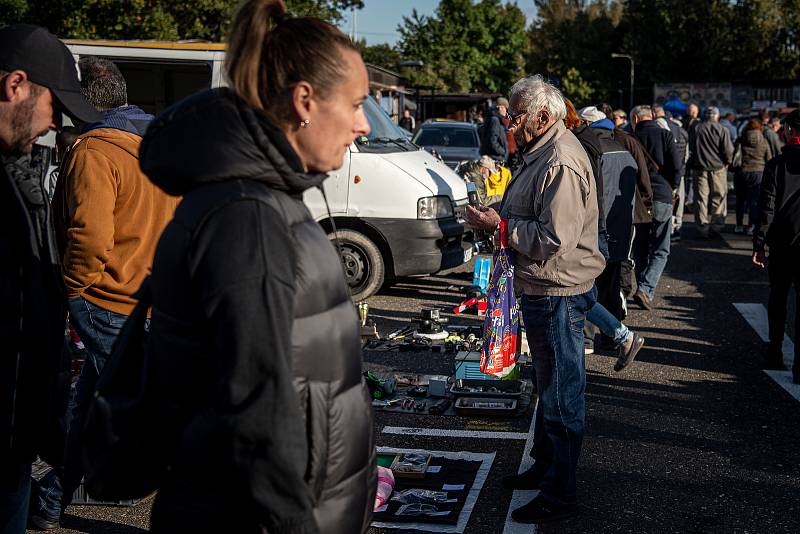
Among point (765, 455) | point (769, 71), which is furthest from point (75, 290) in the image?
point (769, 71)

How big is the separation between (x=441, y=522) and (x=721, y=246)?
11.6 m

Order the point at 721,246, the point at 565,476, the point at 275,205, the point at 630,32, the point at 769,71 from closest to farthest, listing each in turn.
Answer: the point at 275,205 < the point at 565,476 < the point at 721,246 < the point at 769,71 < the point at 630,32

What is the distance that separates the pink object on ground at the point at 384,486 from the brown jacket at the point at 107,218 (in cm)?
156

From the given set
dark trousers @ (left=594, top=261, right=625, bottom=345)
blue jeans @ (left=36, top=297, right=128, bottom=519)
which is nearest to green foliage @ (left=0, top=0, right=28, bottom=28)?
dark trousers @ (left=594, top=261, right=625, bottom=345)

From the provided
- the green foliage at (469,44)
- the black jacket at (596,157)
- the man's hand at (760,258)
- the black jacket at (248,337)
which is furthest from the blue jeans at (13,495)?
the green foliage at (469,44)

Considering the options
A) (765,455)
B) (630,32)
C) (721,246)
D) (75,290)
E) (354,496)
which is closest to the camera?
(354,496)

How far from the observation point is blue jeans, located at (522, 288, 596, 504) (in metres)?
4.46

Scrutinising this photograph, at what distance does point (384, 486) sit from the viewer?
4.77 meters

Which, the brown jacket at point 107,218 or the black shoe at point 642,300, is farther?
the black shoe at point 642,300

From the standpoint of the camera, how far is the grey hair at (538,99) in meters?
4.54

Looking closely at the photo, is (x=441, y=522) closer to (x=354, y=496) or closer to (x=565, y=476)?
(x=565, y=476)

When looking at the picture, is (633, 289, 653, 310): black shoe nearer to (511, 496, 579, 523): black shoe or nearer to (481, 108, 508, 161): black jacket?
(511, 496, 579, 523): black shoe

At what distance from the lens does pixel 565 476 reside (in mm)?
4516

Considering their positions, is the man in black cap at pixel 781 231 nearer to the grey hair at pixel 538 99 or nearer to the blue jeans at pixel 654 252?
the blue jeans at pixel 654 252
